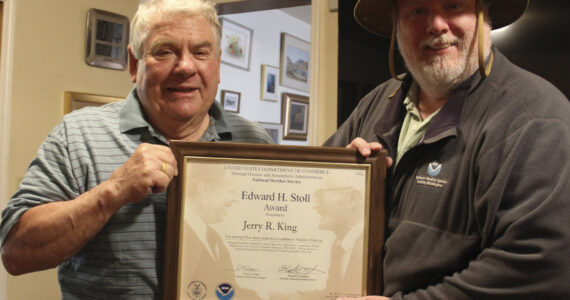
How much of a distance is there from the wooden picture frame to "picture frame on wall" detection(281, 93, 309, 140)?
2.49 meters

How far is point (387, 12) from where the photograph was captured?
1.50m

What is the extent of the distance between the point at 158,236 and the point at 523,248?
960 millimetres

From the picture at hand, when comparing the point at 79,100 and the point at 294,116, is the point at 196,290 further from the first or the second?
Result: the point at 294,116

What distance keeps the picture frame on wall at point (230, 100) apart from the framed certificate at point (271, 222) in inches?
136

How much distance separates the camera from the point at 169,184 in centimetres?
125

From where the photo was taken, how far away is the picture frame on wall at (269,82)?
5.20 meters

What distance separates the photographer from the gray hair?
56.1 inches

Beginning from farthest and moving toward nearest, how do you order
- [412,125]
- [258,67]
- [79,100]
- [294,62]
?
[294,62] → [258,67] → [79,100] → [412,125]

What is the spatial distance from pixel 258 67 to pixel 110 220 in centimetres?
400

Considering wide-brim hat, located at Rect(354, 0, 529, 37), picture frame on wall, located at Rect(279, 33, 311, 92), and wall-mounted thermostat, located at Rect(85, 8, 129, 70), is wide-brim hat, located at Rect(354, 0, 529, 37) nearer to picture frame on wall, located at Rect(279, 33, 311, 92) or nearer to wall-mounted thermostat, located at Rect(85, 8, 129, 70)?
wall-mounted thermostat, located at Rect(85, 8, 129, 70)

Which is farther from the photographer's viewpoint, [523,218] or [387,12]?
[387,12]

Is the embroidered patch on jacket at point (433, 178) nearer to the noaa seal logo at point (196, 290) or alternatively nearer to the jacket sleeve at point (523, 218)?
the jacket sleeve at point (523, 218)

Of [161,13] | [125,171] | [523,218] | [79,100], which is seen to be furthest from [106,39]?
[523,218]

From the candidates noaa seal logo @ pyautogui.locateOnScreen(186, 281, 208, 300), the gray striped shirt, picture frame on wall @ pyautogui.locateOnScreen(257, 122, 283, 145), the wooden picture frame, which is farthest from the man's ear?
picture frame on wall @ pyautogui.locateOnScreen(257, 122, 283, 145)
